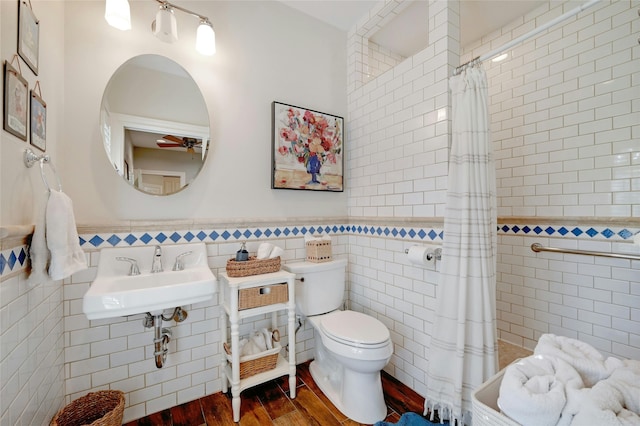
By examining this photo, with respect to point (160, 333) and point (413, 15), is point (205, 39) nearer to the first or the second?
point (413, 15)

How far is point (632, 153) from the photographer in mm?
1706

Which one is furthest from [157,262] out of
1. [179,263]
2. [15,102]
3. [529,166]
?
[529,166]

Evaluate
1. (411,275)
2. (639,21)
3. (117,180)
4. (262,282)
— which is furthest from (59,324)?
(639,21)

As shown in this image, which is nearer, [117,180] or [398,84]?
[117,180]

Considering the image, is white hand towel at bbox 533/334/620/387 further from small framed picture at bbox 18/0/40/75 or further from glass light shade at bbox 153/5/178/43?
glass light shade at bbox 153/5/178/43

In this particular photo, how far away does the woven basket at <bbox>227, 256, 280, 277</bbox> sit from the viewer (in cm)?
164

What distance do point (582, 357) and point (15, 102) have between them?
6.69 feet

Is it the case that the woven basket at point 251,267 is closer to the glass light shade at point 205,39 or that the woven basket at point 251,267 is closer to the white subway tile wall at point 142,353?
the white subway tile wall at point 142,353

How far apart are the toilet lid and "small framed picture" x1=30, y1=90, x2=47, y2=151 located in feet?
5.51

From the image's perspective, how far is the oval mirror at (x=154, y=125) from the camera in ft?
4.97

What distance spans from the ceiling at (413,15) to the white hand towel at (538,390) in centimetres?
234

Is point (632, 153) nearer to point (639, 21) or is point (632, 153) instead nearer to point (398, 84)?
point (639, 21)

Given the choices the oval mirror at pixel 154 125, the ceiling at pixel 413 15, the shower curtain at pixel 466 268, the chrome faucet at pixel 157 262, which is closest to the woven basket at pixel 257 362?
the chrome faucet at pixel 157 262

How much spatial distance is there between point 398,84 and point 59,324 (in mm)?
2466
